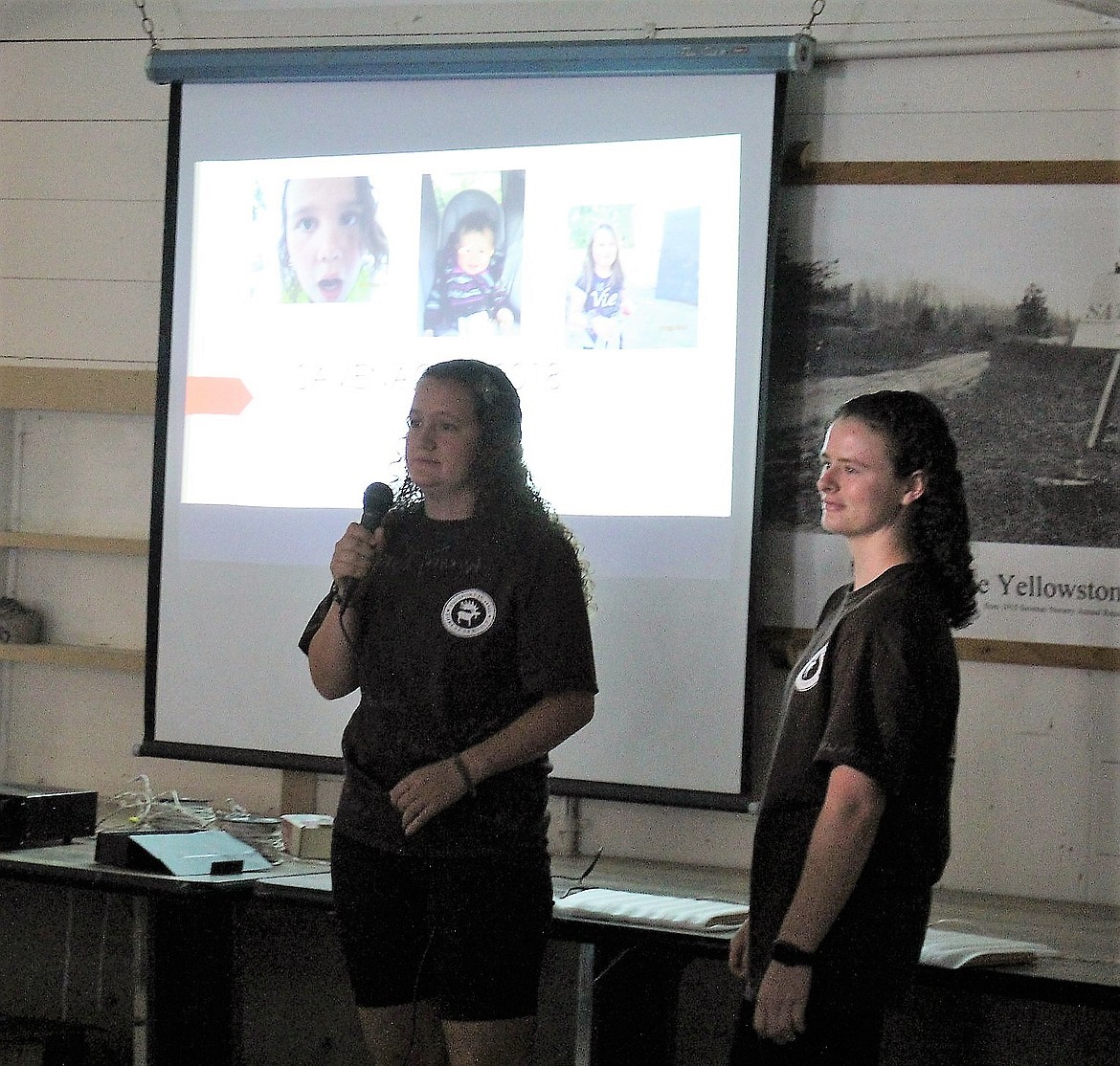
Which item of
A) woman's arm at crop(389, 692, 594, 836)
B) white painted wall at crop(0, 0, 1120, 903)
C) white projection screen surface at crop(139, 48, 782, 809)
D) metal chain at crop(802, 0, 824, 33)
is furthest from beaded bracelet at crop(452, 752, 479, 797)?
metal chain at crop(802, 0, 824, 33)

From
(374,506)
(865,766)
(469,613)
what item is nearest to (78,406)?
(374,506)

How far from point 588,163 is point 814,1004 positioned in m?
2.01

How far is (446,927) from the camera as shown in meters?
1.91

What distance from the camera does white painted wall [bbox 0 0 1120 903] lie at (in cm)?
286

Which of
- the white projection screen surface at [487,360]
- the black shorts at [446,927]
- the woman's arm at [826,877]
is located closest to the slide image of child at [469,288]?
the white projection screen surface at [487,360]

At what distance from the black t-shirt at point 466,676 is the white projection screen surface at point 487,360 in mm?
948

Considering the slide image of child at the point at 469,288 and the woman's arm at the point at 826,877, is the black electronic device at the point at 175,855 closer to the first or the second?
the slide image of child at the point at 469,288

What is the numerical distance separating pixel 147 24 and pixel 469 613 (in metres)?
2.20

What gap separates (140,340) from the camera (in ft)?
11.4

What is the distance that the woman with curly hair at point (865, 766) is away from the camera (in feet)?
5.11

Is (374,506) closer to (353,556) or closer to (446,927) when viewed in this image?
(353,556)

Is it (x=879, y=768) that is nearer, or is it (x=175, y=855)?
(x=879, y=768)

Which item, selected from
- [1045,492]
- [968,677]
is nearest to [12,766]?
[968,677]

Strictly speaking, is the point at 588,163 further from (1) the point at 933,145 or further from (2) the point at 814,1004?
(2) the point at 814,1004
